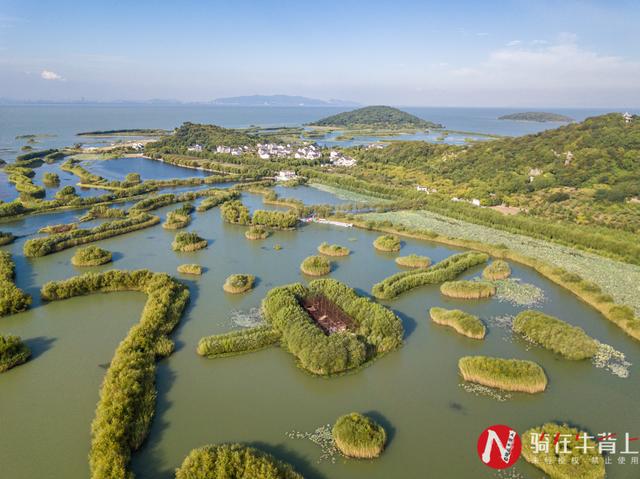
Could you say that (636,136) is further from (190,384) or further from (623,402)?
(190,384)

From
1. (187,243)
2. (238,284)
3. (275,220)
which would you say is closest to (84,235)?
(187,243)

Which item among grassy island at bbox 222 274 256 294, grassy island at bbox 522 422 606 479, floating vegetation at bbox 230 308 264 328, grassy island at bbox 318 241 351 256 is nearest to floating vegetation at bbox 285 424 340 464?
grassy island at bbox 522 422 606 479

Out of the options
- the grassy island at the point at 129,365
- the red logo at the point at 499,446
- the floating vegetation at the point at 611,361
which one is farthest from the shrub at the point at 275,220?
the red logo at the point at 499,446

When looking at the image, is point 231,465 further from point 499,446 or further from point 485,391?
point 485,391

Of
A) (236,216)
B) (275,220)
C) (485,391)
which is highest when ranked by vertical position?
(275,220)

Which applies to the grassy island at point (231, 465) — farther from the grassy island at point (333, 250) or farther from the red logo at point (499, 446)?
the grassy island at point (333, 250)
